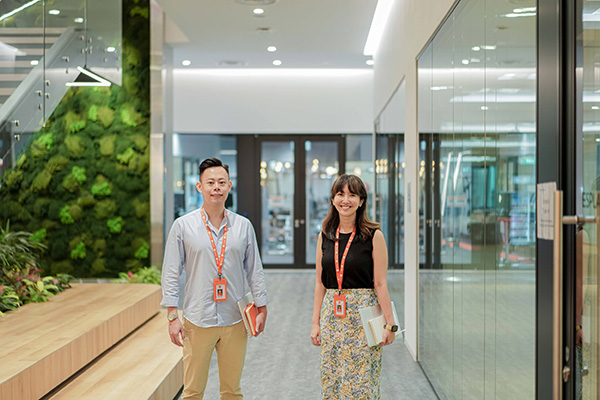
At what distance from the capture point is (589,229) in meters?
2.11

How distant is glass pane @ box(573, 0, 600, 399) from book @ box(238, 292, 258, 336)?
165 centimetres

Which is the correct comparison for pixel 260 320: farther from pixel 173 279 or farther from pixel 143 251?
pixel 143 251

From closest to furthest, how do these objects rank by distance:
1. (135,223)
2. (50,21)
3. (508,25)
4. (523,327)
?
(523,327) → (508,25) → (50,21) → (135,223)

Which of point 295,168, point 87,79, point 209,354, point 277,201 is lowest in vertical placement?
point 209,354

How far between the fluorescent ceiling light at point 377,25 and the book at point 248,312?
16.8 feet

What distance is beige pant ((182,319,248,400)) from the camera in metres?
3.21

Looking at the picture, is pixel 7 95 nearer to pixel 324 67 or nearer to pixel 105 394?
pixel 105 394

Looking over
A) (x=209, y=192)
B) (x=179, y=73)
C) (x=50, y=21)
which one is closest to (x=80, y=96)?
(x=50, y=21)

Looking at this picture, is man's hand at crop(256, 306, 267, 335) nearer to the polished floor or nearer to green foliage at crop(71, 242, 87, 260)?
the polished floor

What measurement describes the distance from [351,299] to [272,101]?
A: 962 centimetres

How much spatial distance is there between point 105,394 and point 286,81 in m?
9.38

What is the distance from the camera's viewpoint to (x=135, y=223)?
26.9 ft

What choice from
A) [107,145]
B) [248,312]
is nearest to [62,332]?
[248,312]

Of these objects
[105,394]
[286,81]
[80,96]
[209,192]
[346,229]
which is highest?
[286,81]
